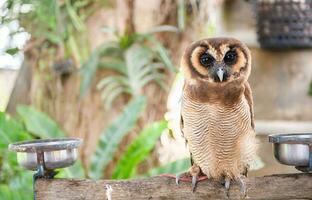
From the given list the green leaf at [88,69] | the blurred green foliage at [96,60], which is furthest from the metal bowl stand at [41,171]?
the green leaf at [88,69]

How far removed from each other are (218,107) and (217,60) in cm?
17

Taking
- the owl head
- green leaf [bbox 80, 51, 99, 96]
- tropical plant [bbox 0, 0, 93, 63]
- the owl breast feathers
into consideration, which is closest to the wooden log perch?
the owl breast feathers

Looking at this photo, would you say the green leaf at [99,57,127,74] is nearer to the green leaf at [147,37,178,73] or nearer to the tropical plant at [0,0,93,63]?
the tropical plant at [0,0,93,63]

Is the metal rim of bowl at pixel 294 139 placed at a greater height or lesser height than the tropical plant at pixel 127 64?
lesser

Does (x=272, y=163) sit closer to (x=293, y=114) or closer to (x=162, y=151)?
(x=293, y=114)

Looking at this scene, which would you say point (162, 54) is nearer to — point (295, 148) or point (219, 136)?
point (219, 136)

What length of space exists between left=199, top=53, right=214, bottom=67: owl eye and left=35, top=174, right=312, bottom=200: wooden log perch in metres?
0.29

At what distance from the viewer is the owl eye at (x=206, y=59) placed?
1273 mm

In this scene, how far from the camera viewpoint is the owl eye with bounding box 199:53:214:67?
1.27 meters

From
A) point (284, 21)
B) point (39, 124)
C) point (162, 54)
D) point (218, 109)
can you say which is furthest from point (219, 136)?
point (162, 54)

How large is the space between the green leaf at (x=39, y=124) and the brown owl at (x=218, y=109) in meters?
1.09

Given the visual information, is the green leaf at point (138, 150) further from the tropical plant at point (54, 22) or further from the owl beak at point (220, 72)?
the owl beak at point (220, 72)

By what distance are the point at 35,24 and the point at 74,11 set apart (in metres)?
0.23

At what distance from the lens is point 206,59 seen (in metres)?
1.29
